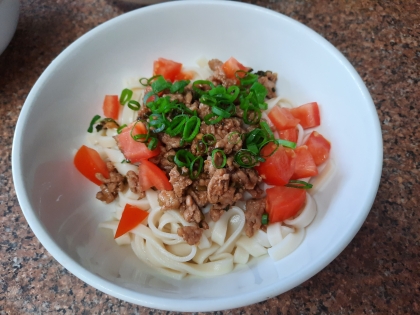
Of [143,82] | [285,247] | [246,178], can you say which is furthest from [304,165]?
[143,82]

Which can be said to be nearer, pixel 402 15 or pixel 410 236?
pixel 410 236

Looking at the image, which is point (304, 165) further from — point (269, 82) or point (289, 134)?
point (269, 82)

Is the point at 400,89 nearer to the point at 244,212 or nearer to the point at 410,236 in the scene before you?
the point at 410,236

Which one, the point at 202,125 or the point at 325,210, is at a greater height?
the point at 202,125

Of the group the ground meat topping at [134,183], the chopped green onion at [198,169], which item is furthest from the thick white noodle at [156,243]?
the chopped green onion at [198,169]

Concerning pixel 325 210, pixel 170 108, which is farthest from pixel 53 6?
pixel 325 210

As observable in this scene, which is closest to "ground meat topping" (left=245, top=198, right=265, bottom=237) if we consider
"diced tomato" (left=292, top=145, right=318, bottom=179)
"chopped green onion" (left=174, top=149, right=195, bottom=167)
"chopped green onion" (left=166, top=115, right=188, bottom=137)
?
"diced tomato" (left=292, top=145, right=318, bottom=179)
